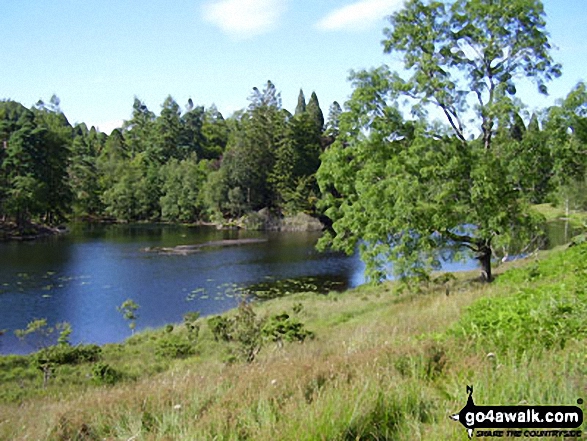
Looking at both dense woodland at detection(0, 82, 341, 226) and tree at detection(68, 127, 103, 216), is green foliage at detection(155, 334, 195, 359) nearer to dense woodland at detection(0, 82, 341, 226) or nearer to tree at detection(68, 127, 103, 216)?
dense woodland at detection(0, 82, 341, 226)

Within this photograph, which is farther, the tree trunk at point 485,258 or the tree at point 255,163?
the tree at point 255,163

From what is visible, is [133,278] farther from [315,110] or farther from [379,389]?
[315,110]

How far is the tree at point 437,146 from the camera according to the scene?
16141 millimetres

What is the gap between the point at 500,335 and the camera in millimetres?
5406

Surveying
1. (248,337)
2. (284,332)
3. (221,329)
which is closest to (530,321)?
(248,337)

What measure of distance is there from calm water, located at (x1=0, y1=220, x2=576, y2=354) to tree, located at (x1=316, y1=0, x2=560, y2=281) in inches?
537

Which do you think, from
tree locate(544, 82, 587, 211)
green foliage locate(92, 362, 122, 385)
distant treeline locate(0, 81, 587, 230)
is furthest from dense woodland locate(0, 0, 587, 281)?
distant treeline locate(0, 81, 587, 230)

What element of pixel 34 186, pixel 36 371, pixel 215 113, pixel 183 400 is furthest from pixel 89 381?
pixel 215 113

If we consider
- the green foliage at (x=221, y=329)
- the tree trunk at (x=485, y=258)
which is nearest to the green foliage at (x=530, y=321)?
the tree trunk at (x=485, y=258)

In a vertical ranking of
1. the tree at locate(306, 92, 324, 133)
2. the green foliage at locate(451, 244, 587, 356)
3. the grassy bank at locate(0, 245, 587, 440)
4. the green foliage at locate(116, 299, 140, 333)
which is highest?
the tree at locate(306, 92, 324, 133)

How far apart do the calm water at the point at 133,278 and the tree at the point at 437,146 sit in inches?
537

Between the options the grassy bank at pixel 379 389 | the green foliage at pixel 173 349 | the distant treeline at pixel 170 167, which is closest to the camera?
the grassy bank at pixel 379 389

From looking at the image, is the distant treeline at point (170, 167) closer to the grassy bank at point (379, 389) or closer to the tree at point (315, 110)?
the tree at point (315, 110)

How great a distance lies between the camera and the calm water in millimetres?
25438
